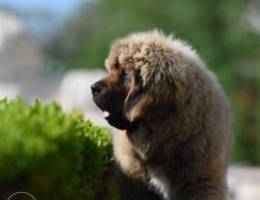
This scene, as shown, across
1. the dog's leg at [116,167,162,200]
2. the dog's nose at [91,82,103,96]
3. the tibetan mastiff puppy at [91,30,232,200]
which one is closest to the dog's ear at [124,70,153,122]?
the tibetan mastiff puppy at [91,30,232,200]

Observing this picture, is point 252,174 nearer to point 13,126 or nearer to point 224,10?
point 13,126

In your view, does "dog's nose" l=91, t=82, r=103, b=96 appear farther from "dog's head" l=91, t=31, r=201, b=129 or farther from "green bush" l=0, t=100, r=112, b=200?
"green bush" l=0, t=100, r=112, b=200

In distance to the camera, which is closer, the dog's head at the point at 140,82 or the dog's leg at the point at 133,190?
the dog's head at the point at 140,82

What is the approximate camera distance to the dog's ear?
5.87 metres

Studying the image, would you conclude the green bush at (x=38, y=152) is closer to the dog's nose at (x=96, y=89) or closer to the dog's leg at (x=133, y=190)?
the dog's nose at (x=96, y=89)

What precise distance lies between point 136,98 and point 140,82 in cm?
11

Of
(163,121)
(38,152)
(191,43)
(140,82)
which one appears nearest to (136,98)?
(140,82)

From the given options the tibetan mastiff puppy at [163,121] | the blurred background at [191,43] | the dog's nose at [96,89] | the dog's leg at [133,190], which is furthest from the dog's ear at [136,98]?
the blurred background at [191,43]

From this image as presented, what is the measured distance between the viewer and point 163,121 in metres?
5.89

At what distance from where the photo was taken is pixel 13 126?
160 inches

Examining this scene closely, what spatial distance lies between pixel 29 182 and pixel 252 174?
9.25 meters

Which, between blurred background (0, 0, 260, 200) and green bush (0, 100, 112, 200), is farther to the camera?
blurred background (0, 0, 260, 200)

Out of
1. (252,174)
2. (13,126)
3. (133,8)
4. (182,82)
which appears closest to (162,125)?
(182,82)

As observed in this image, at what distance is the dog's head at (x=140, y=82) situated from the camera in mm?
→ 5852
